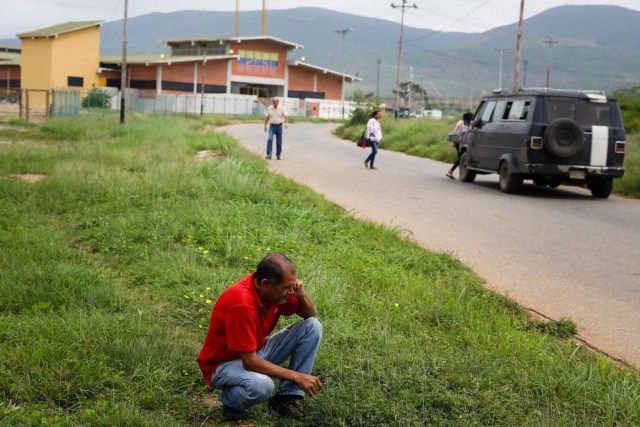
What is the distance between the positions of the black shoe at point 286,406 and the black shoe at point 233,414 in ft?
0.67

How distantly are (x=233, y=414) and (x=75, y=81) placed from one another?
65.2 meters

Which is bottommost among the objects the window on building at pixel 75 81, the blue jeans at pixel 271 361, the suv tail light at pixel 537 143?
the blue jeans at pixel 271 361

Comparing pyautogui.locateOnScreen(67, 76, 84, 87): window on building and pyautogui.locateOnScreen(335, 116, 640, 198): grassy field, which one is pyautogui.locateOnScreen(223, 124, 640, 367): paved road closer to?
pyautogui.locateOnScreen(335, 116, 640, 198): grassy field

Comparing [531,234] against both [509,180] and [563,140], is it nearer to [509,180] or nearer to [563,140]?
[563,140]

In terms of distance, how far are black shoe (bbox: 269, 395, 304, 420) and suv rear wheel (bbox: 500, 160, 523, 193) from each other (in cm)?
1266

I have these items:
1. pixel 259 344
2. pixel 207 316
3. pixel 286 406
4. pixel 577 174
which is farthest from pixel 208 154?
pixel 286 406

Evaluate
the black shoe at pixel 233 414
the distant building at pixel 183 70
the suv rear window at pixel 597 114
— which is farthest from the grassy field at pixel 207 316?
the distant building at pixel 183 70

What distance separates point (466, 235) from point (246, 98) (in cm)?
6558

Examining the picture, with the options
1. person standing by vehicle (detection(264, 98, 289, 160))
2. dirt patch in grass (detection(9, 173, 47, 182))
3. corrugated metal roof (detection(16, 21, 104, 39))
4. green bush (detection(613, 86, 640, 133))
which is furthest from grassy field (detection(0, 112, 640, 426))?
corrugated metal roof (detection(16, 21, 104, 39))

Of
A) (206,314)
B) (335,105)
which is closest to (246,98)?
(335,105)

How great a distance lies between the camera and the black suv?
→ 16.3 metres

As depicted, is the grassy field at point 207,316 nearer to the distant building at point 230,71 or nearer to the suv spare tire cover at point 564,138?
the suv spare tire cover at point 564,138

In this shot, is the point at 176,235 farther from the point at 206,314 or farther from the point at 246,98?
the point at 246,98

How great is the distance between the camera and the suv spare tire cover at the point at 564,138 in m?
16.2
